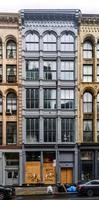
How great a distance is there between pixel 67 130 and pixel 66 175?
532 cm

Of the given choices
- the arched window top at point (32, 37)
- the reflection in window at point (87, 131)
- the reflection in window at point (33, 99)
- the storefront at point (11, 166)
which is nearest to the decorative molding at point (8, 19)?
the arched window top at point (32, 37)

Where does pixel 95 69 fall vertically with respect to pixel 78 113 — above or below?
above

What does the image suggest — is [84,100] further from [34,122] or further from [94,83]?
[34,122]

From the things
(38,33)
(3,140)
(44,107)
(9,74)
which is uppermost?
(38,33)

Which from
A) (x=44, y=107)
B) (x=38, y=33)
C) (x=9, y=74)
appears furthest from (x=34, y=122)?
(x=38, y=33)

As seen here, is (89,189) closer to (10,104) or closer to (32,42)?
(10,104)

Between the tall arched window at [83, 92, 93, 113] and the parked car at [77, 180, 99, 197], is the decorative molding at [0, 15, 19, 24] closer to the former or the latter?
the tall arched window at [83, 92, 93, 113]

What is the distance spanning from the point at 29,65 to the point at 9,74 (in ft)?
8.66

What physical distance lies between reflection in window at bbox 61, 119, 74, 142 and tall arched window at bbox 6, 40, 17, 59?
9860 mm

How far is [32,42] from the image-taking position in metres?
64.3

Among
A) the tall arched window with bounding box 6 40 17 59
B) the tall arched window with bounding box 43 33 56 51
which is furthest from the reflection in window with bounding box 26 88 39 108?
the tall arched window with bounding box 43 33 56 51

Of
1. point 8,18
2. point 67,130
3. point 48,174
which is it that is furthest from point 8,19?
point 48,174

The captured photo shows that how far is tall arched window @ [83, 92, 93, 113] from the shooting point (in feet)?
212

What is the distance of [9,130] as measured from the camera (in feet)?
209
